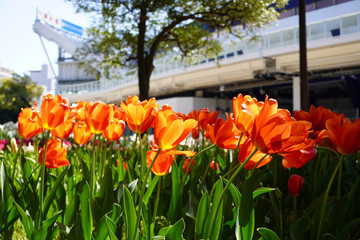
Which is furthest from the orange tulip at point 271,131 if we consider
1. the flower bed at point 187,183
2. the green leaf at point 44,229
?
the green leaf at point 44,229

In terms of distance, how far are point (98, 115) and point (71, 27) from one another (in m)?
99.0

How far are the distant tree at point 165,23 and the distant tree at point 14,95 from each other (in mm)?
39380

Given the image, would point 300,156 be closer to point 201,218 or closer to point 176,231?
point 201,218

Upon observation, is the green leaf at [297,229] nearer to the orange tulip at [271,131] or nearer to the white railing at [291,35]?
the orange tulip at [271,131]

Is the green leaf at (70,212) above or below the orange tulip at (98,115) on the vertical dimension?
below

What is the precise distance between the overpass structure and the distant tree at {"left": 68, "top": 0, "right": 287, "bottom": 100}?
197 centimetres

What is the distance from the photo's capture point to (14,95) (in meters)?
50.9

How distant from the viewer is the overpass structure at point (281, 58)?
1905 centimetres

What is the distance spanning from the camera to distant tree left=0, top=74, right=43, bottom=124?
50.0 metres

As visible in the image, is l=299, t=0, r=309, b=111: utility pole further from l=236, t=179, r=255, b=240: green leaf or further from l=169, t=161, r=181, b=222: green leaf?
l=236, t=179, r=255, b=240: green leaf

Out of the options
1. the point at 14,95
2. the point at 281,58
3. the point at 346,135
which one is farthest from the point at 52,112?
the point at 14,95

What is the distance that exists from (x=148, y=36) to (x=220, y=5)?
3.89 metres

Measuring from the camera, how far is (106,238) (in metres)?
1.24

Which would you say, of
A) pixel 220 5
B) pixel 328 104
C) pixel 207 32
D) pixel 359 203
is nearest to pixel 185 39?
pixel 207 32
